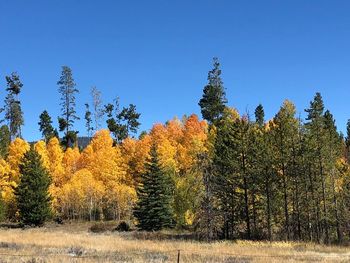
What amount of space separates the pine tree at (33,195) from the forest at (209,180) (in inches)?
5.0

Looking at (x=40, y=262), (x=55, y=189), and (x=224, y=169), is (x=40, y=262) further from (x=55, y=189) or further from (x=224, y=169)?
(x=55, y=189)

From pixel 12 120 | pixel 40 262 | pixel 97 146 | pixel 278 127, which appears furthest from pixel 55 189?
pixel 40 262

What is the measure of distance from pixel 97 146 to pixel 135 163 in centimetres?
818

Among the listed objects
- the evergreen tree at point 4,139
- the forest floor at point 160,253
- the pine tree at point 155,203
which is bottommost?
the forest floor at point 160,253

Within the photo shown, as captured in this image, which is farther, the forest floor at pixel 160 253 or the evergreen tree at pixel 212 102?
the evergreen tree at pixel 212 102

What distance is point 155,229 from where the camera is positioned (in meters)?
54.8

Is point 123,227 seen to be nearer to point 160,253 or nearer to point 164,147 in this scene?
point 164,147

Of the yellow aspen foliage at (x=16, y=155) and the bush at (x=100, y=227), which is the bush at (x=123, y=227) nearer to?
the bush at (x=100, y=227)

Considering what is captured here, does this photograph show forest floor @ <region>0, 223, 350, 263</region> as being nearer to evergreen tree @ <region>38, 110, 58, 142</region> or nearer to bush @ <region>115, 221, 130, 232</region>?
bush @ <region>115, 221, 130, 232</region>

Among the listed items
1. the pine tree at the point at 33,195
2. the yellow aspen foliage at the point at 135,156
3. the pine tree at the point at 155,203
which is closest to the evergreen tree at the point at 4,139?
the yellow aspen foliage at the point at 135,156

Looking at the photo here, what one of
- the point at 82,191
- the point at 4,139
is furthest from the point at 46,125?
the point at 82,191

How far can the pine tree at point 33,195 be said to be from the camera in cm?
5834

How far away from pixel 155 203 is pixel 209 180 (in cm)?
1457

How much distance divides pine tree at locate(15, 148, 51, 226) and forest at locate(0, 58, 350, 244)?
13 centimetres
